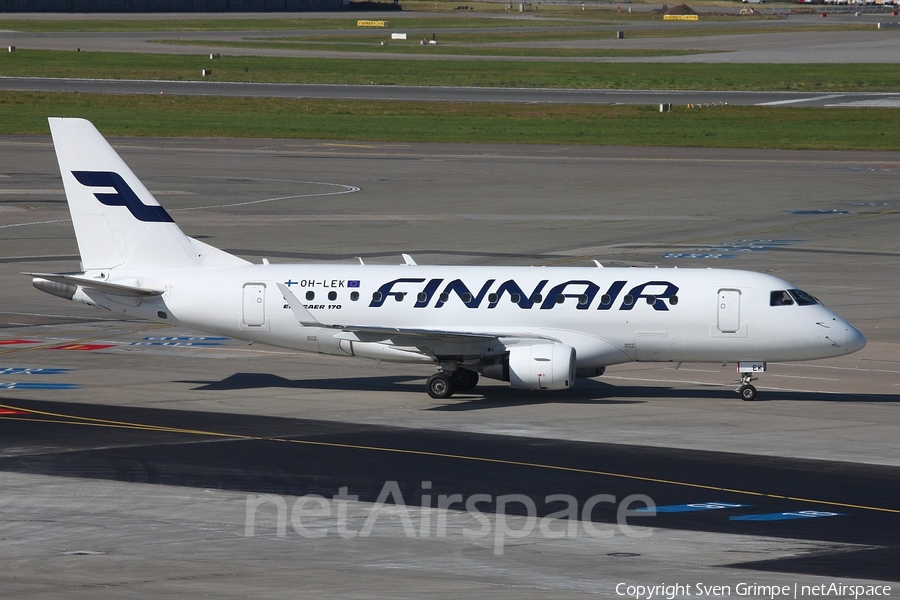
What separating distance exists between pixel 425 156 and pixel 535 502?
80.6m

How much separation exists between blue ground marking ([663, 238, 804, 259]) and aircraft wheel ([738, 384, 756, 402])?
26912 mm

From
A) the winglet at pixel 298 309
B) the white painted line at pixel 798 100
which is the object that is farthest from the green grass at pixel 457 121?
the winglet at pixel 298 309

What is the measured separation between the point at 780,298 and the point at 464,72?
5273 inches

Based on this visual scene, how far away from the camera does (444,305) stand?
3994cm

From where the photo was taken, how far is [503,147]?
364ft

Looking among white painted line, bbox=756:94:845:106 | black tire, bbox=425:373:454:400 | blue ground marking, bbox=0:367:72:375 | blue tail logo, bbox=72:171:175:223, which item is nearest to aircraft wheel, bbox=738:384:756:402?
black tire, bbox=425:373:454:400

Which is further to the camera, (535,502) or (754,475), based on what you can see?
(754,475)

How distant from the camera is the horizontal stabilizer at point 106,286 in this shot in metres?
40.5

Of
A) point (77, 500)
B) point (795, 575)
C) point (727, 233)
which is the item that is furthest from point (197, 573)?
point (727, 233)

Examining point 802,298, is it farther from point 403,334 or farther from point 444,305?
point 403,334

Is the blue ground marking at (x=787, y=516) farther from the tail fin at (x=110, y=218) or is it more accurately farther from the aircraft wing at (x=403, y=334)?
the tail fin at (x=110, y=218)

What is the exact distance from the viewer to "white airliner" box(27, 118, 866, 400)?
39.0 m

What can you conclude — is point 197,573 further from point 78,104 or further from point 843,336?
point 78,104

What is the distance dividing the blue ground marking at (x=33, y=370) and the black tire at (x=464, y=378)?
1314 cm
